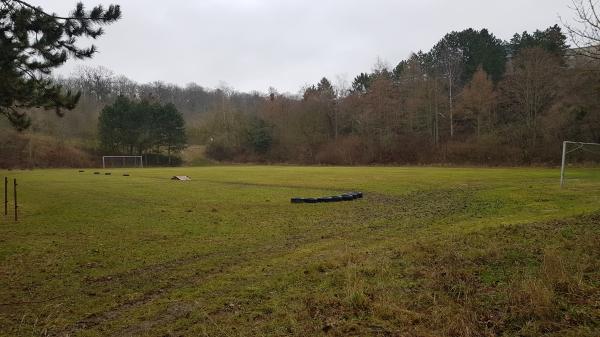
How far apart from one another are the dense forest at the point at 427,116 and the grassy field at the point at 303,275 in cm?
3862

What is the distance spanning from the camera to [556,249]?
807 centimetres

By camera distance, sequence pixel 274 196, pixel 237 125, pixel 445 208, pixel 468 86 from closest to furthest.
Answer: pixel 445 208 < pixel 274 196 < pixel 468 86 < pixel 237 125

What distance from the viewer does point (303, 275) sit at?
787 centimetres

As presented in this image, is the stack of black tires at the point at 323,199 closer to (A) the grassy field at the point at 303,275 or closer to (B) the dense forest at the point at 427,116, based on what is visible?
(A) the grassy field at the point at 303,275

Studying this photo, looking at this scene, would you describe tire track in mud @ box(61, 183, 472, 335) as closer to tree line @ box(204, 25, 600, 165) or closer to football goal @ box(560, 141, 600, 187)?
football goal @ box(560, 141, 600, 187)

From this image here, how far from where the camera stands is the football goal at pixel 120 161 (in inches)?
3162

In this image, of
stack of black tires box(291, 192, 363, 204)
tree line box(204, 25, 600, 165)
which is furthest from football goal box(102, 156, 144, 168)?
stack of black tires box(291, 192, 363, 204)

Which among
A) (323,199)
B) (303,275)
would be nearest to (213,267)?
(303,275)

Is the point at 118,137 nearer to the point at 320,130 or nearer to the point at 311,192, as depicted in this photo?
the point at 320,130

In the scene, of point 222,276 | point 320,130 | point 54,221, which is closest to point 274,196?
point 54,221

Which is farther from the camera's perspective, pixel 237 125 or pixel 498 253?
pixel 237 125

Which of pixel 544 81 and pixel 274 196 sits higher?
pixel 544 81

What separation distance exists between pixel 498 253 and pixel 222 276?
510 cm

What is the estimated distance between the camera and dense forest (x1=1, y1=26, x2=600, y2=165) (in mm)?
55625
